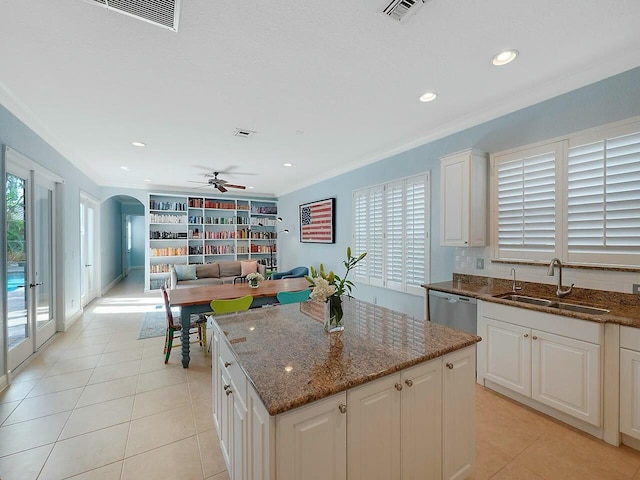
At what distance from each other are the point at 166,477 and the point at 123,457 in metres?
0.41

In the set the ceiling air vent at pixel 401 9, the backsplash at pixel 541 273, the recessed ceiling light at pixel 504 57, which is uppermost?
the recessed ceiling light at pixel 504 57

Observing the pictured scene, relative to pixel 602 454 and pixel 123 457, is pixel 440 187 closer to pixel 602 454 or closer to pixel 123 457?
pixel 602 454

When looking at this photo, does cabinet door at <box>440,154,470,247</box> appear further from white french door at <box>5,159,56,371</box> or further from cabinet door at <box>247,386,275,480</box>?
white french door at <box>5,159,56,371</box>

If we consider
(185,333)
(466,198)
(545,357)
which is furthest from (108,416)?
(466,198)

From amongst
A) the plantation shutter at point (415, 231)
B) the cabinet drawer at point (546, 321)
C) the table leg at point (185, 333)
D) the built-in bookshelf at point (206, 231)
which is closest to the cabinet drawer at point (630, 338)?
the cabinet drawer at point (546, 321)

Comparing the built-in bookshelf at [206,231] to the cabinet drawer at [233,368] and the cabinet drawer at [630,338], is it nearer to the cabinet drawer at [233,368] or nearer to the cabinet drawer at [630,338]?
the cabinet drawer at [233,368]

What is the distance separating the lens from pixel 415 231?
389cm

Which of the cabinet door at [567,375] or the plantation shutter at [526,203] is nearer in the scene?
the cabinet door at [567,375]

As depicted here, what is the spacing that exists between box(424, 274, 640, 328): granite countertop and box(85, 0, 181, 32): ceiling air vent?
3097 mm

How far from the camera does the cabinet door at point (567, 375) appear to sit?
1.96 metres

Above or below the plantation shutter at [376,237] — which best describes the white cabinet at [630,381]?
below

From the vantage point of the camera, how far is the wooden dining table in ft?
10.4

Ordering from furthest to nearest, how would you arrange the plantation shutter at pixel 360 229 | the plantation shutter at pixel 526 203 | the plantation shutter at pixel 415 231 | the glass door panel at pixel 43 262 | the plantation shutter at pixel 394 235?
the plantation shutter at pixel 360 229 → the plantation shutter at pixel 394 235 → the plantation shutter at pixel 415 231 → the glass door panel at pixel 43 262 → the plantation shutter at pixel 526 203

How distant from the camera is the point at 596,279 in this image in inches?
92.3
